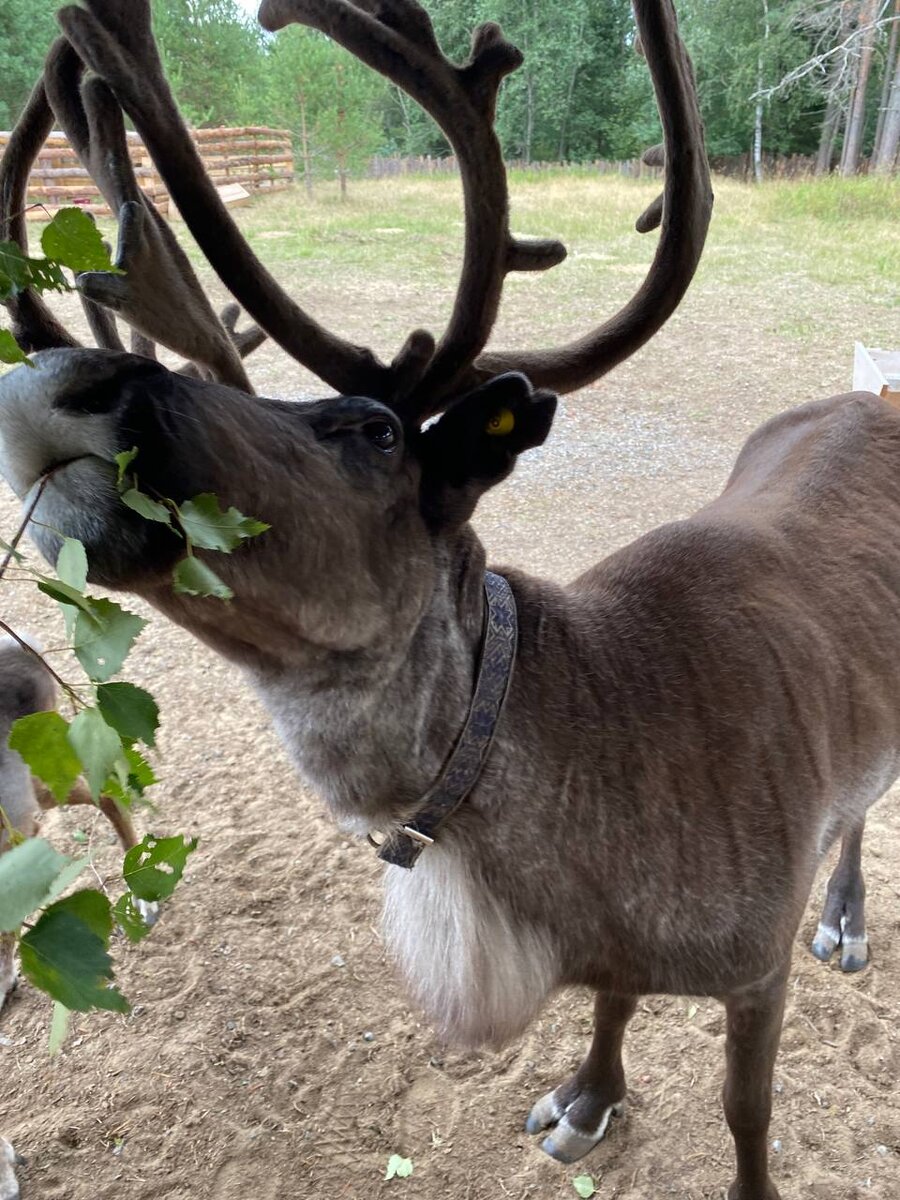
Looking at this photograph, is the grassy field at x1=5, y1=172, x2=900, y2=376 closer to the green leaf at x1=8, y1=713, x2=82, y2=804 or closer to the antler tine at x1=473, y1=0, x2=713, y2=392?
the antler tine at x1=473, y1=0, x2=713, y2=392

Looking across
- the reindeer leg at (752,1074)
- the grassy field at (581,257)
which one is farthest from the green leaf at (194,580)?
the grassy field at (581,257)

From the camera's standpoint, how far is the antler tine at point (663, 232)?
→ 5.40ft

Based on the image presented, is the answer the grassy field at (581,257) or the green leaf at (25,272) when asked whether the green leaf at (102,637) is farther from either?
the grassy field at (581,257)

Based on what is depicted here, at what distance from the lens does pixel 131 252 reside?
133 cm

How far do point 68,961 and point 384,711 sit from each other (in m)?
0.76

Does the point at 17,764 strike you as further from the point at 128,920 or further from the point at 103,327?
the point at 128,920

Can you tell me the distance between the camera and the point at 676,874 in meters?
1.80

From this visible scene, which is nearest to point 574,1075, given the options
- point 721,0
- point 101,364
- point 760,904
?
point 760,904

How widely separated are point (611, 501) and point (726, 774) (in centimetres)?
476

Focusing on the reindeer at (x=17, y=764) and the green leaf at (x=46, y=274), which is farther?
the reindeer at (x=17, y=764)

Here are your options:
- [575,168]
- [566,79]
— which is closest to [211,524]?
[575,168]

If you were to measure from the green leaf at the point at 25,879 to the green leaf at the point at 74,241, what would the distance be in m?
0.67

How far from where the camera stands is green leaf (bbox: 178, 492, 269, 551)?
3.84 feet

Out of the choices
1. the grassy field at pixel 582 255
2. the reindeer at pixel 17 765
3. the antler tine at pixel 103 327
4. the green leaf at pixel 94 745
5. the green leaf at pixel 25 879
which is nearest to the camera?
the green leaf at pixel 25 879
